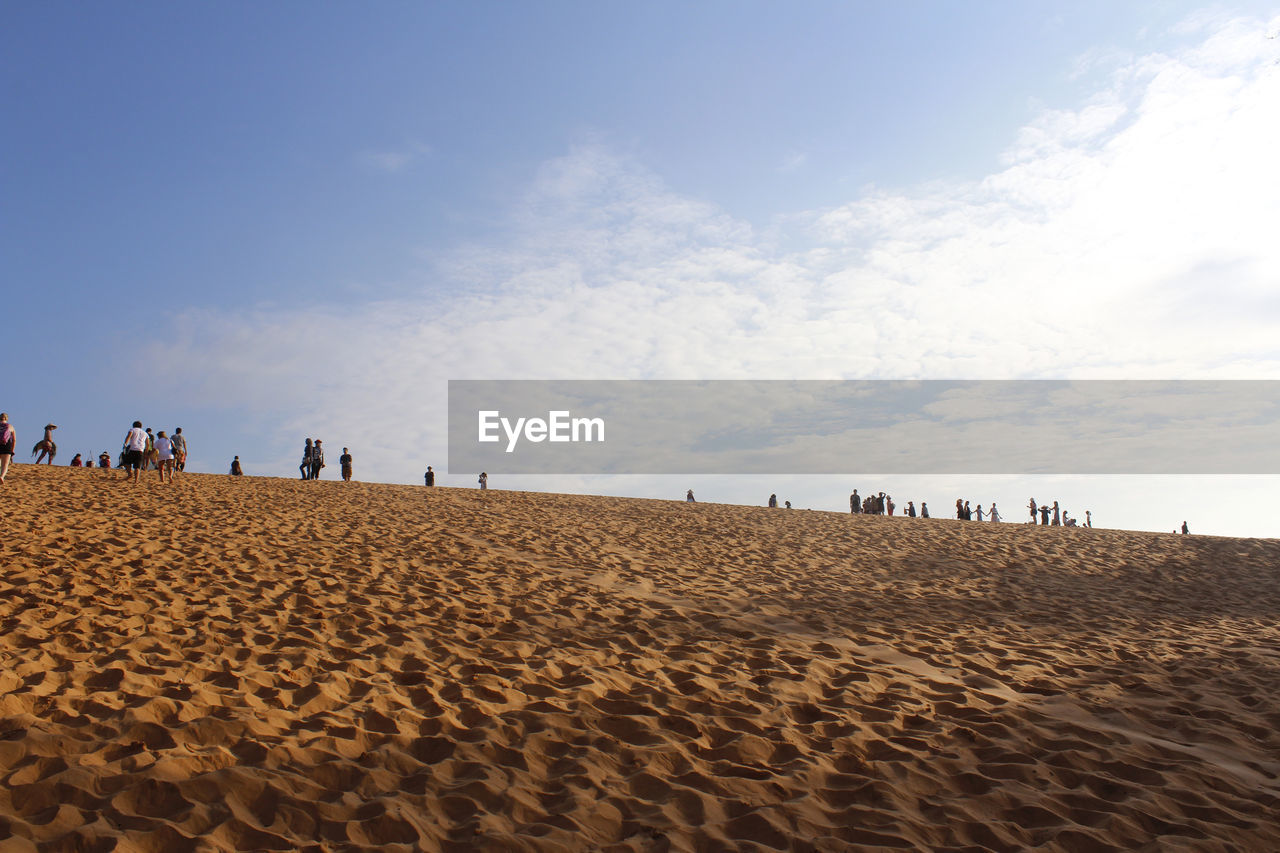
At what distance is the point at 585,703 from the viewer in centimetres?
648

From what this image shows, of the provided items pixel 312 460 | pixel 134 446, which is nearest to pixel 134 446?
pixel 134 446

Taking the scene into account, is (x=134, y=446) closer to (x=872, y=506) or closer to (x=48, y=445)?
(x=48, y=445)

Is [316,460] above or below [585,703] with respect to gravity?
above

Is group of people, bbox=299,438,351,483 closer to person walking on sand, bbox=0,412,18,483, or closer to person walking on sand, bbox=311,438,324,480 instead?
person walking on sand, bbox=311,438,324,480

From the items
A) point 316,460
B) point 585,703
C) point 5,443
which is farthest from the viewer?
point 316,460

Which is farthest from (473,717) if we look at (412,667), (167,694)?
(167,694)

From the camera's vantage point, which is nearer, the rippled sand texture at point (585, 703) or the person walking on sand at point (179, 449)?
the rippled sand texture at point (585, 703)

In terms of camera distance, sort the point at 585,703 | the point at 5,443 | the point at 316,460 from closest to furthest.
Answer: the point at 585,703 < the point at 5,443 < the point at 316,460

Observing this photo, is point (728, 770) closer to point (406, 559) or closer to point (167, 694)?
point (167, 694)

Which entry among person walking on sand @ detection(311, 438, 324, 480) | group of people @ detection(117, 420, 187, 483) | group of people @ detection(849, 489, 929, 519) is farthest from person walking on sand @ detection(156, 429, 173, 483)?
group of people @ detection(849, 489, 929, 519)

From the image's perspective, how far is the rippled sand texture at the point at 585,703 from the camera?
4.48 meters

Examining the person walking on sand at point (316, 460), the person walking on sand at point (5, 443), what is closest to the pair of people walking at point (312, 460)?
the person walking on sand at point (316, 460)

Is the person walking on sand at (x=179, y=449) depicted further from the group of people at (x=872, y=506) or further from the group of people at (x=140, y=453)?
the group of people at (x=872, y=506)

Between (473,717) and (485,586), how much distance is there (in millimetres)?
5205
